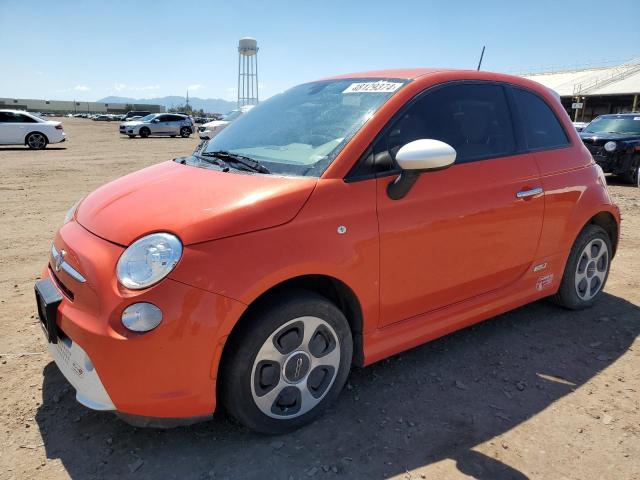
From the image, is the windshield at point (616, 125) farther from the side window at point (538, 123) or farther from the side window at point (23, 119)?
the side window at point (23, 119)

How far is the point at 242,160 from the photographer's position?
2.75 meters

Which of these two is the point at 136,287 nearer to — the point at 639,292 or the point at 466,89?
the point at 466,89

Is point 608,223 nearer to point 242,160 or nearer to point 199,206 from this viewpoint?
point 242,160

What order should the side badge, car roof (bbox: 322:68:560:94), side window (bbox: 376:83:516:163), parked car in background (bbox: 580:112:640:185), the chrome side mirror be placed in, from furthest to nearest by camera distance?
1. parked car in background (bbox: 580:112:640:185)
2. the side badge
3. car roof (bbox: 322:68:560:94)
4. side window (bbox: 376:83:516:163)
5. the chrome side mirror

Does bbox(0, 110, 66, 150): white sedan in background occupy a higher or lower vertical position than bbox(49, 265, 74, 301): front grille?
higher

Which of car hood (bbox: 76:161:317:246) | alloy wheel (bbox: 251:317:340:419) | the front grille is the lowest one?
alloy wheel (bbox: 251:317:340:419)

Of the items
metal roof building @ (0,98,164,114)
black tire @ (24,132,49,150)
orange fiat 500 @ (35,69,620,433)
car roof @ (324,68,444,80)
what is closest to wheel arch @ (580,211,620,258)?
orange fiat 500 @ (35,69,620,433)

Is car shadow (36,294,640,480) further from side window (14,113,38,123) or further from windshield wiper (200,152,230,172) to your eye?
side window (14,113,38,123)

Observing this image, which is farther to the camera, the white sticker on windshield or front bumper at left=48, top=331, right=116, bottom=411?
the white sticker on windshield

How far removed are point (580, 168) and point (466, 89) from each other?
121cm

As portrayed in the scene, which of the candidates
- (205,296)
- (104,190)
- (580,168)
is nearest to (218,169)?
(104,190)

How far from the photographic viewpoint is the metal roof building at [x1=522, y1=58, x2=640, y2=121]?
46.1m

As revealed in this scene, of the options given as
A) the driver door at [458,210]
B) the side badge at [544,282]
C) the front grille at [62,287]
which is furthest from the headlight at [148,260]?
the side badge at [544,282]

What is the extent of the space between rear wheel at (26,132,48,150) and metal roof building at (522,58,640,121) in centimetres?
4248
